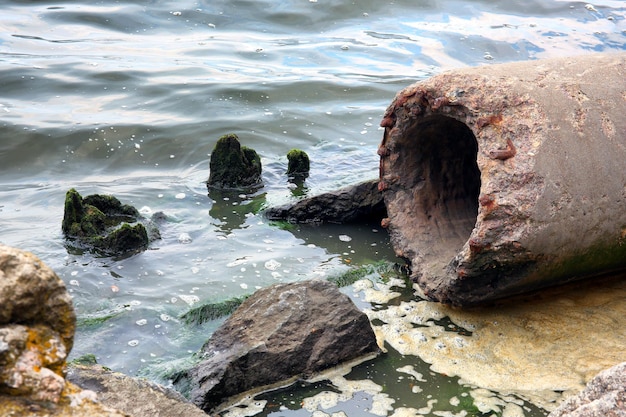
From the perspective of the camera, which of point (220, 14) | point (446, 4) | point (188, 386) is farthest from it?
point (446, 4)

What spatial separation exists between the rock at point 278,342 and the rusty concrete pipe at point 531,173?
815 mm

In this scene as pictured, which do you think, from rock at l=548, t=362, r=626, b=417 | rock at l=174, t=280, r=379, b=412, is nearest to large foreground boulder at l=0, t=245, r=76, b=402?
rock at l=548, t=362, r=626, b=417

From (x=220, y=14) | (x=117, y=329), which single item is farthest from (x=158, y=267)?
(x=220, y=14)

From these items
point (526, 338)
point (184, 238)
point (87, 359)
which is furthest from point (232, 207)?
point (526, 338)

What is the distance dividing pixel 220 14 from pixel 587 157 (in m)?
10.2

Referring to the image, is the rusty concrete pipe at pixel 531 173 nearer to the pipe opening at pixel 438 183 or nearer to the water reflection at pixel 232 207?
the pipe opening at pixel 438 183

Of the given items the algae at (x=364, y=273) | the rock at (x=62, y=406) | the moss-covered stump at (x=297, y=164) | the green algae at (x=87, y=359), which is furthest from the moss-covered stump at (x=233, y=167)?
the rock at (x=62, y=406)

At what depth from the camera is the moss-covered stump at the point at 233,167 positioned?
303 inches

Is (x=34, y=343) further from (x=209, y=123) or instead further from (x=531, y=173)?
(x=209, y=123)

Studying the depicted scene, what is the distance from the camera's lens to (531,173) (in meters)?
4.89

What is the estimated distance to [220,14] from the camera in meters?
14.3

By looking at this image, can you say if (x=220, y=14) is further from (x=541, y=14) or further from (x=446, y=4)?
(x=541, y=14)

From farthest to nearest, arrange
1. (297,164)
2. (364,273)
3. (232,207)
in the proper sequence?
1. (297,164)
2. (232,207)
3. (364,273)

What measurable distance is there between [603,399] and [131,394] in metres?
2.22
